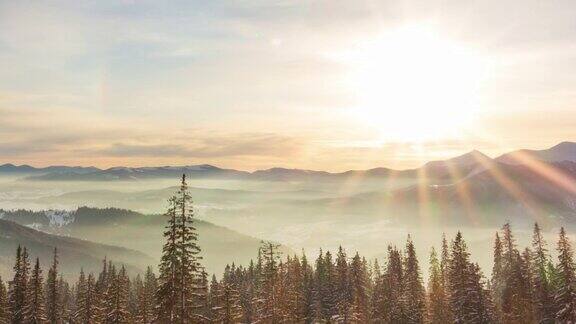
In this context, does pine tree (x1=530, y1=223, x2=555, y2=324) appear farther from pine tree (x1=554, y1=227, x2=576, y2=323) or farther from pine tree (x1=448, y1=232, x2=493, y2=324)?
pine tree (x1=554, y1=227, x2=576, y2=323)

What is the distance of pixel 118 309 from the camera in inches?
2447

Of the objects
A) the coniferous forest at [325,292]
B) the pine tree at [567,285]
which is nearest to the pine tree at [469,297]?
the coniferous forest at [325,292]

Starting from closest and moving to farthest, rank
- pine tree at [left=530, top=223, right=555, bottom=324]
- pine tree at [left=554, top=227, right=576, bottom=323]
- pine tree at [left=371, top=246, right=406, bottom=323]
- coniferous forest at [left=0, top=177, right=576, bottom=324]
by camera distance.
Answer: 1. coniferous forest at [left=0, top=177, right=576, bottom=324]
2. pine tree at [left=554, top=227, right=576, bottom=323]
3. pine tree at [left=530, top=223, right=555, bottom=324]
4. pine tree at [left=371, top=246, right=406, bottom=323]

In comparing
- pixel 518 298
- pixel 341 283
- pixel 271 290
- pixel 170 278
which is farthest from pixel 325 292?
pixel 170 278

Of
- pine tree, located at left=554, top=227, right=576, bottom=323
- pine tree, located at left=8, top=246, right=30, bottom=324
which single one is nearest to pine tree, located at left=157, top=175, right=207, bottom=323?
pine tree, located at left=8, top=246, right=30, bottom=324

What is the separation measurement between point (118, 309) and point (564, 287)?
5234cm

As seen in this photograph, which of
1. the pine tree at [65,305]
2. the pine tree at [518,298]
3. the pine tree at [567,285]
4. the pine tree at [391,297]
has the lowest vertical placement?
the pine tree at [65,305]

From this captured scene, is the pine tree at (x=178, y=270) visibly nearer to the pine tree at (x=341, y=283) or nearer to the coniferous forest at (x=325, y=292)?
the coniferous forest at (x=325, y=292)

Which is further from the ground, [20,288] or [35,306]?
[20,288]

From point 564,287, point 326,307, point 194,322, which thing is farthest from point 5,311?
point 564,287

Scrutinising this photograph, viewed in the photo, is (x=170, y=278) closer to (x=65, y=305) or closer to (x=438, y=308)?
(x=438, y=308)

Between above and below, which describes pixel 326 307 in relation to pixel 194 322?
below

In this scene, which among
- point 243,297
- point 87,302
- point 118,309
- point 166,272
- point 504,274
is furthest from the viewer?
point 243,297

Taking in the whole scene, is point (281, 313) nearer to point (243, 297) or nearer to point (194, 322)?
point (194, 322)
